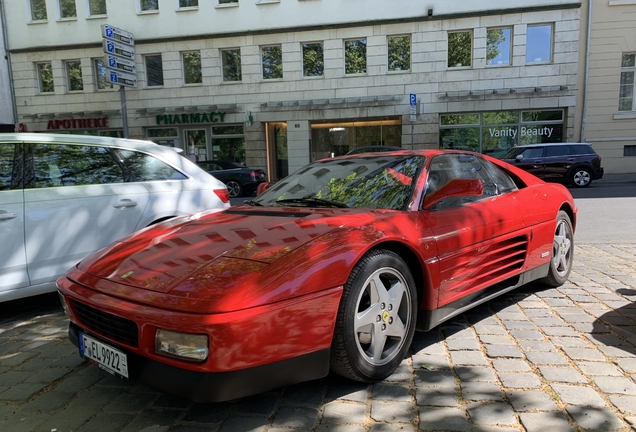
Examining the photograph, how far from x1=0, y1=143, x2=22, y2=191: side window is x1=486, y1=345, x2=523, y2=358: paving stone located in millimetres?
3836

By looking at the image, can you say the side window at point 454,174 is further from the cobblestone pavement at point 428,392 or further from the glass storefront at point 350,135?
the glass storefront at point 350,135

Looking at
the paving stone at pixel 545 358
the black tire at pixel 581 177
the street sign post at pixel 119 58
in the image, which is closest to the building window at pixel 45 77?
the street sign post at pixel 119 58

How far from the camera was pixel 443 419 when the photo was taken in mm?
2068

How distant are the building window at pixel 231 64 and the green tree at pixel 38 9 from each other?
9346mm

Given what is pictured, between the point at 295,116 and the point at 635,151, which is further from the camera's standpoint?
the point at 295,116

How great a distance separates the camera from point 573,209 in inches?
167

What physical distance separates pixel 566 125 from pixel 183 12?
17.4m

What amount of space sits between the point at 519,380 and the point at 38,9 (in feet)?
85.2

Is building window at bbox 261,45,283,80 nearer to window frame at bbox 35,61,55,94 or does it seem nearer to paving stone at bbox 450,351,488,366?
window frame at bbox 35,61,55,94

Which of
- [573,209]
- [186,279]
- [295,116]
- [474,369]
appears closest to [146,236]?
[186,279]

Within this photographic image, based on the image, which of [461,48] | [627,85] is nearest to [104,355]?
[461,48]

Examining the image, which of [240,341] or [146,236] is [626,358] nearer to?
[240,341]

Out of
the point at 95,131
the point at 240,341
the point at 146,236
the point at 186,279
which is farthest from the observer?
the point at 95,131

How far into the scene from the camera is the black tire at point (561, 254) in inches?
155
